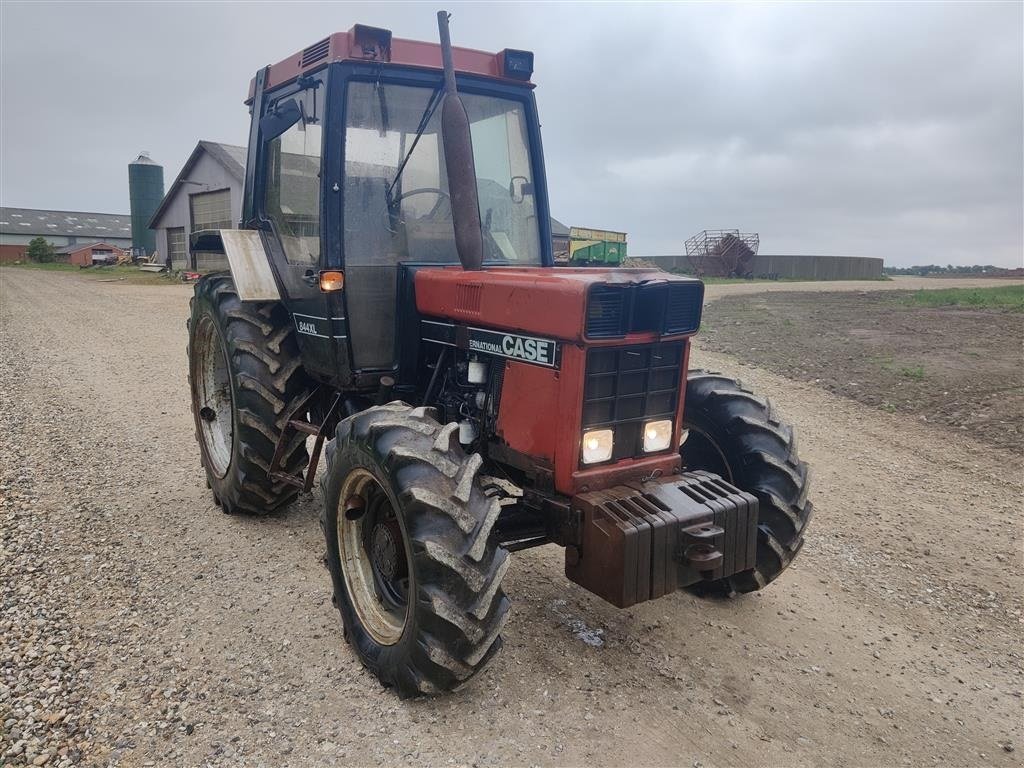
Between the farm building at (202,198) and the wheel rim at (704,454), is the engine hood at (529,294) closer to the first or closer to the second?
the wheel rim at (704,454)

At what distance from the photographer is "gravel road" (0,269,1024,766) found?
2.94 metres

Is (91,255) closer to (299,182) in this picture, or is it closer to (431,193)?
(299,182)

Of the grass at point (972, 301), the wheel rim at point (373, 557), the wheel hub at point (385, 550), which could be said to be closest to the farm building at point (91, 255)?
the grass at point (972, 301)

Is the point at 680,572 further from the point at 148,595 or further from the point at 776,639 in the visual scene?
→ the point at 148,595

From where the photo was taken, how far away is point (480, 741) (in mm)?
2920

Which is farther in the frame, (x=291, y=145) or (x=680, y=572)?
(x=291, y=145)

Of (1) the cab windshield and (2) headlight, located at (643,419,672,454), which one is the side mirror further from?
(2) headlight, located at (643,419,672,454)

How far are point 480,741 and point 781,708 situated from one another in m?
1.29

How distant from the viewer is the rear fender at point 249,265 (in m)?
4.56

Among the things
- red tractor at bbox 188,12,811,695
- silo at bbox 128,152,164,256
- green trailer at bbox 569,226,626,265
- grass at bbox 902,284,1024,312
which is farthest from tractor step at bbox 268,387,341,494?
silo at bbox 128,152,164,256

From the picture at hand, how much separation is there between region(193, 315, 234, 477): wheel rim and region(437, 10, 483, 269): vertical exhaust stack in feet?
8.30

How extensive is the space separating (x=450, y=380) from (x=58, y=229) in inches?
2834

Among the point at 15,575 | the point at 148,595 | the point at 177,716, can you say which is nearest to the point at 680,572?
the point at 177,716

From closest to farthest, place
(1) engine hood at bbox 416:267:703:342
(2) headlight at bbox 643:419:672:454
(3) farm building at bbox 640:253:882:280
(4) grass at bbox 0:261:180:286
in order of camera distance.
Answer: (1) engine hood at bbox 416:267:703:342 → (2) headlight at bbox 643:419:672:454 → (4) grass at bbox 0:261:180:286 → (3) farm building at bbox 640:253:882:280
